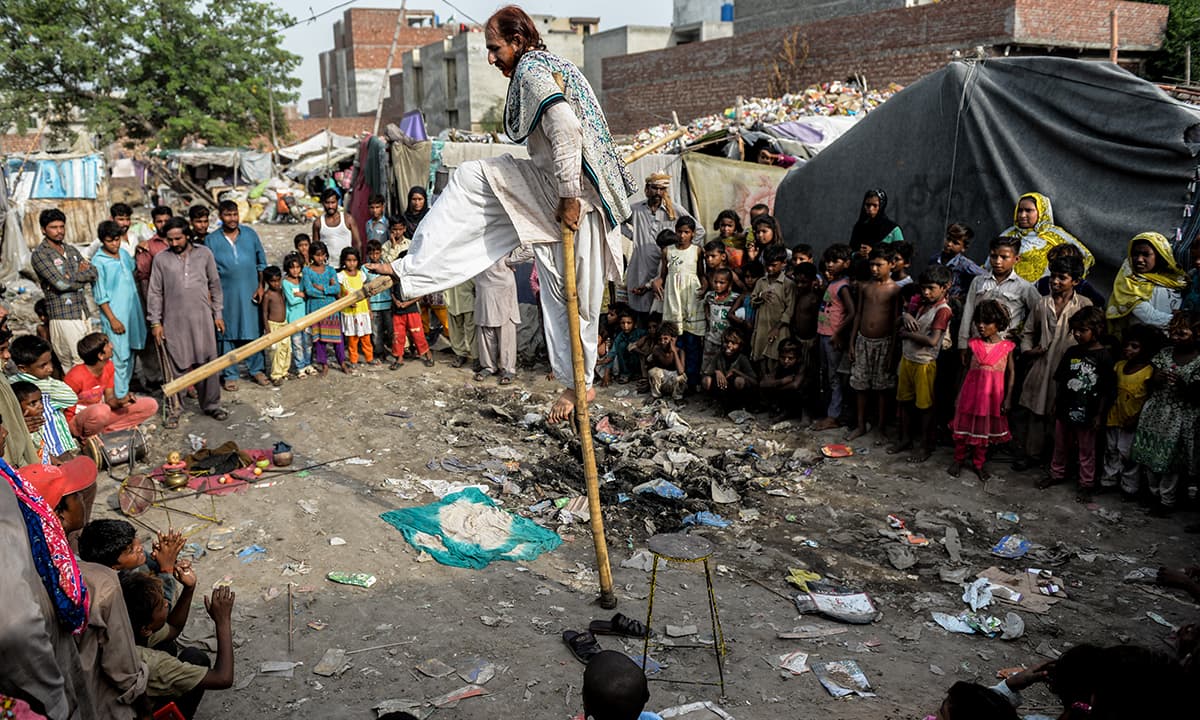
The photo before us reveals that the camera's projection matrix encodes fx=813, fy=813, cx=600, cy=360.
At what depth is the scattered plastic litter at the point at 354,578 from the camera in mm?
4582

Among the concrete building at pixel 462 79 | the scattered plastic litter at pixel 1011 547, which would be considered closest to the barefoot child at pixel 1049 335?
the scattered plastic litter at pixel 1011 547

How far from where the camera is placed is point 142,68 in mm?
29500

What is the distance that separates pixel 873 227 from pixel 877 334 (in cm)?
122

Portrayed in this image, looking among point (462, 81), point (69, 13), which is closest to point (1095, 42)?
point (462, 81)

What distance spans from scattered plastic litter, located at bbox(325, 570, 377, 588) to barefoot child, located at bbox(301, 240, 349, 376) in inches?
173

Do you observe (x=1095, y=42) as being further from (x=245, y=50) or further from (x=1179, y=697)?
(x=245, y=50)

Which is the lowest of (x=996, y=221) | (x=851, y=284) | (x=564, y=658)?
(x=564, y=658)

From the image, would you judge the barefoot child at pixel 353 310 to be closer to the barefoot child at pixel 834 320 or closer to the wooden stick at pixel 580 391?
the barefoot child at pixel 834 320

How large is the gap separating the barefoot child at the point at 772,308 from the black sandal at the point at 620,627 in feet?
13.2

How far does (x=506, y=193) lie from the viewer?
12.5 ft

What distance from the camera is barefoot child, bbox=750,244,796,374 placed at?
292 inches

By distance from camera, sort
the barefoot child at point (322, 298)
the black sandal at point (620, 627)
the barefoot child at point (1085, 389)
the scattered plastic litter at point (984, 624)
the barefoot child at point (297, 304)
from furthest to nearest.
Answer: the barefoot child at point (322, 298) → the barefoot child at point (297, 304) → the barefoot child at point (1085, 389) → the scattered plastic litter at point (984, 624) → the black sandal at point (620, 627)

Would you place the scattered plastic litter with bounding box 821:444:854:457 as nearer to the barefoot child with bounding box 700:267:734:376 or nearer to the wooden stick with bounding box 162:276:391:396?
the barefoot child with bounding box 700:267:734:376

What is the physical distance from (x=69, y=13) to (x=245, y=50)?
565cm
